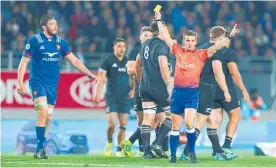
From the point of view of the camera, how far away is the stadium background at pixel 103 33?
29.5 m

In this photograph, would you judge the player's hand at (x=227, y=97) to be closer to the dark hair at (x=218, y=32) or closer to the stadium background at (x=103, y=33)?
the dark hair at (x=218, y=32)

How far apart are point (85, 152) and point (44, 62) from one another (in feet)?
16.7

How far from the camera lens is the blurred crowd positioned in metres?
31.8

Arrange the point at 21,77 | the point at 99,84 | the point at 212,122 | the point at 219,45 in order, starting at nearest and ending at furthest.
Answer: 1. the point at 219,45
2. the point at 21,77
3. the point at 212,122
4. the point at 99,84

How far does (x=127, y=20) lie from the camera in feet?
108

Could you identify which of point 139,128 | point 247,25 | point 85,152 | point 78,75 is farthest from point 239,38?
point 139,128

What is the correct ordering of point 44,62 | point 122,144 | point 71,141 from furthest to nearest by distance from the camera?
1. point 71,141
2. point 122,144
3. point 44,62

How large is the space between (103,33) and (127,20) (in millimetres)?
1171

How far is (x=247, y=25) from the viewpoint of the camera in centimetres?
3406

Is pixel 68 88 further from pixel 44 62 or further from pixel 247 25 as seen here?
pixel 44 62

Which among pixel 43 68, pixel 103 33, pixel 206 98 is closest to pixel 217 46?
pixel 206 98

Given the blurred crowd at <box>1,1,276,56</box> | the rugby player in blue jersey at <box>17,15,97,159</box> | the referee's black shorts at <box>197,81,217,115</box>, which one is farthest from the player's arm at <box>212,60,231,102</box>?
the blurred crowd at <box>1,1,276,56</box>

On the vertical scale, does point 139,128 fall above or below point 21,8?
below

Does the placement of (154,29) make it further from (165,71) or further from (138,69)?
(138,69)
